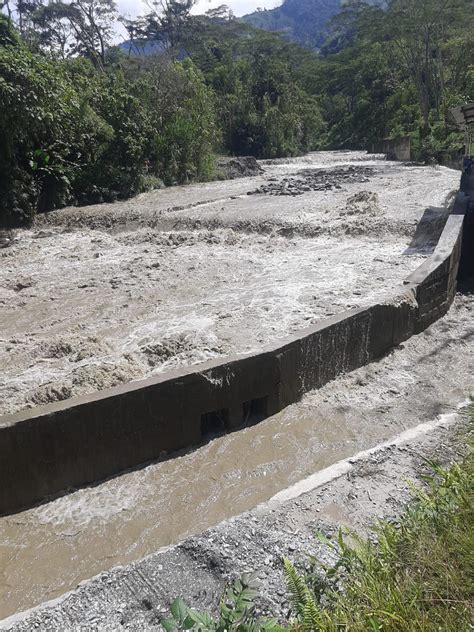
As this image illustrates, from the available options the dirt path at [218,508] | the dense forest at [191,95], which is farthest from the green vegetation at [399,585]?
the dense forest at [191,95]

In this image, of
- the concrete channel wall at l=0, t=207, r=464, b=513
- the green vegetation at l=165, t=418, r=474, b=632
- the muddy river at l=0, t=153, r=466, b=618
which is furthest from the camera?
the concrete channel wall at l=0, t=207, r=464, b=513

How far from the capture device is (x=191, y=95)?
21531mm

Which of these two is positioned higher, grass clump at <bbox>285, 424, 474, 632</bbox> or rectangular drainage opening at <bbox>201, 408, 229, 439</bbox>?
grass clump at <bbox>285, 424, 474, 632</bbox>

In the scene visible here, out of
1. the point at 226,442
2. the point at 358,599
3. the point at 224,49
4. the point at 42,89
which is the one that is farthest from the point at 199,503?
the point at 224,49

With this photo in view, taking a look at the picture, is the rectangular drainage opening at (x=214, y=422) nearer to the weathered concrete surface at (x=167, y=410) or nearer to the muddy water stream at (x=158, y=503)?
the weathered concrete surface at (x=167, y=410)

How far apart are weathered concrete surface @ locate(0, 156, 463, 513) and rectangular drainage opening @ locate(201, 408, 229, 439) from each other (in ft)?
0.04

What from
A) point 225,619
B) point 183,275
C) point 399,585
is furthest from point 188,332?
point 225,619

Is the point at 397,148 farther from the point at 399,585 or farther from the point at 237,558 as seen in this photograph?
the point at 399,585

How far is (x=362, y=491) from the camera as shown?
375 cm

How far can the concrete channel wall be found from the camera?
4285mm

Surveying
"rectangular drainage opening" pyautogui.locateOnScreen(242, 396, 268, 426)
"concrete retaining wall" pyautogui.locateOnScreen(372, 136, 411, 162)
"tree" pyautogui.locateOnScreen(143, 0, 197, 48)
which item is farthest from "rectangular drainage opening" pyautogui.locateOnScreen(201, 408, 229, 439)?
"tree" pyautogui.locateOnScreen(143, 0, 197, 48)

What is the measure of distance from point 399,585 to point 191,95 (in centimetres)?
2222

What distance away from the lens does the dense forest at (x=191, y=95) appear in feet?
45.8

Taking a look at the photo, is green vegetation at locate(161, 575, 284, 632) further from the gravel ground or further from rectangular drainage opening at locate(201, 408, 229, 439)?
the gravel ground
